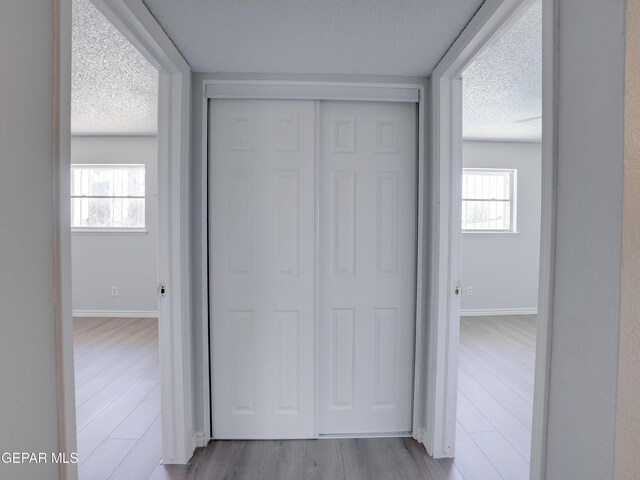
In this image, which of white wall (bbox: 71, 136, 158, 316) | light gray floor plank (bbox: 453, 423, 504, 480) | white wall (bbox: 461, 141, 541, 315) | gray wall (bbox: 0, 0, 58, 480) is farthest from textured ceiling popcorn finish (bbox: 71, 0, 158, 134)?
white wall (bbox: 461, 141, 541, 315)

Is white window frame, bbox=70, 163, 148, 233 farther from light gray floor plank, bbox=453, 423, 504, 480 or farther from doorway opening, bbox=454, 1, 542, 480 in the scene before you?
light gray floor plank, bbox=453, 423, 504, 480

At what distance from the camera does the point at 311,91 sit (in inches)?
78.3

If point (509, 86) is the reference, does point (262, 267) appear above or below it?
below

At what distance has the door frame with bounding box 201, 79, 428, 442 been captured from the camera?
6.45 feet

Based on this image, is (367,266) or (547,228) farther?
(367,266)

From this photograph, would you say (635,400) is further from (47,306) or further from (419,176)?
(419,176)

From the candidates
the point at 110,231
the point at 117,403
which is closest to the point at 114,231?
the point at 110,231

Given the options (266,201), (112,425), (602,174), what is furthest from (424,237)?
(112,425)

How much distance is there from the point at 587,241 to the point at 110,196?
17.8 feet

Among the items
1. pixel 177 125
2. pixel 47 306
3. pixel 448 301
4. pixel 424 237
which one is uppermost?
pixel 177 125

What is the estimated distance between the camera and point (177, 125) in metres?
1.80

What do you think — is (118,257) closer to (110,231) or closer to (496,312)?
→ (110,231)

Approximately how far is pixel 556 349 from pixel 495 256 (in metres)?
4.34

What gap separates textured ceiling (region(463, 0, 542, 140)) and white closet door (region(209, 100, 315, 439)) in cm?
119
